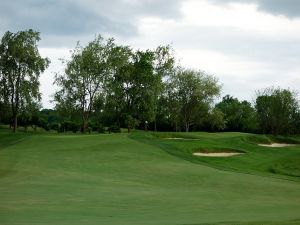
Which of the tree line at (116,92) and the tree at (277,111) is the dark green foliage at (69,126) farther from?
the tree at (277,111)

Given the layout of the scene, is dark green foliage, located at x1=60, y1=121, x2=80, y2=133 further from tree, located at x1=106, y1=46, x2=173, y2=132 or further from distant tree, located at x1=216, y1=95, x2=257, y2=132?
distant tree, located at x1=216, y1=95, x2=257, y2=132

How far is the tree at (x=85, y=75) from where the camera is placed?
199 ft

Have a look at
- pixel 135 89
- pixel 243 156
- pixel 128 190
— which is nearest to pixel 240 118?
pixel 135 89

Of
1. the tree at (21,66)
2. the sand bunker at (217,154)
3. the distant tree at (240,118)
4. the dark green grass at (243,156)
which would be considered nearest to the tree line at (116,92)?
the tree at (21,66)

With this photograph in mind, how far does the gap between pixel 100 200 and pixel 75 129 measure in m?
59.4

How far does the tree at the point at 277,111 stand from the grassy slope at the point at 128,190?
161 ft

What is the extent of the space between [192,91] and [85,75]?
25973 millimetres

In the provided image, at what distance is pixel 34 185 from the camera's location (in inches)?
783

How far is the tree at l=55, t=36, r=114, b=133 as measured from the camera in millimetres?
60531

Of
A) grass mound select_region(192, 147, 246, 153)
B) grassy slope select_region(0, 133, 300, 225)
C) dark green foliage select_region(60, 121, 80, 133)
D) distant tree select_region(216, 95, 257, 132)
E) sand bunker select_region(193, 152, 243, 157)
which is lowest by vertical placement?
grassy slope select_region(0, 133, 300, 225)

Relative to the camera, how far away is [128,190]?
64.3ft

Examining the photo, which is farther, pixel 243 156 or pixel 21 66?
pixel 21 66

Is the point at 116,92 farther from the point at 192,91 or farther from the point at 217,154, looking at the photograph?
the point at 217,154

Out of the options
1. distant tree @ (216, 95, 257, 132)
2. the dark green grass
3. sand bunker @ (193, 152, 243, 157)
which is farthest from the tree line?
sand bunker @ (193, 152, 243, 157)
